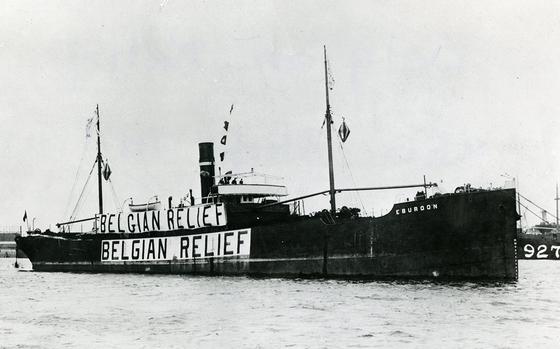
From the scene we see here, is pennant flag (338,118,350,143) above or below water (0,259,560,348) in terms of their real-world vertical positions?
above

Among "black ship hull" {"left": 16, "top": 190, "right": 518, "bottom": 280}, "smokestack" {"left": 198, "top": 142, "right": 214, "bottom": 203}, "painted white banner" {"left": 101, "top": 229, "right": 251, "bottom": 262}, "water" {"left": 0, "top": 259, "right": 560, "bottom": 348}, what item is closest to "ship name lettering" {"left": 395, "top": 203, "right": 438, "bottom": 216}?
"black ship hull" {"left": 16, "top": 190, "right": 518, "bottom": 280}

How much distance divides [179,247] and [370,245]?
1132 cm

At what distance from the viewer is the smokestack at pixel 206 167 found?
3291 centimetres

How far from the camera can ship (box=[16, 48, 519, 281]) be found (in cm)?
2255

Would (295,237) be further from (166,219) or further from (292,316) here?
(292,316)

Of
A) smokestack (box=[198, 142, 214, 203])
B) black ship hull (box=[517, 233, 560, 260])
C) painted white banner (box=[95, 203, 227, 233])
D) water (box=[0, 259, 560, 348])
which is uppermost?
smokestack (box=[198, 142, 214, 203])

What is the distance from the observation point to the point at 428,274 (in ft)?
76.0

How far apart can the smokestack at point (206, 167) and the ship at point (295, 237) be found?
1.9 inches

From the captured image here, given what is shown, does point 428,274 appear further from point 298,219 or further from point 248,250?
point 248,250

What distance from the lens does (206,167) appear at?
3309cm

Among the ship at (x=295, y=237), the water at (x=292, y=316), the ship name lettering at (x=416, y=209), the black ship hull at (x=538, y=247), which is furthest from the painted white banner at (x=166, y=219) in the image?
the black ship hull at (x=538, y=247)

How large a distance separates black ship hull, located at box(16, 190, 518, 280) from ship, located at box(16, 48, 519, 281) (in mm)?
34

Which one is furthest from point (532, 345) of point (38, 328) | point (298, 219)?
point (298, 219)

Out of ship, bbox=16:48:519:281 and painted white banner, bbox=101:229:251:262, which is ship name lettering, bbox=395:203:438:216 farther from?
painted white banner, bbox=101:229:251:262
